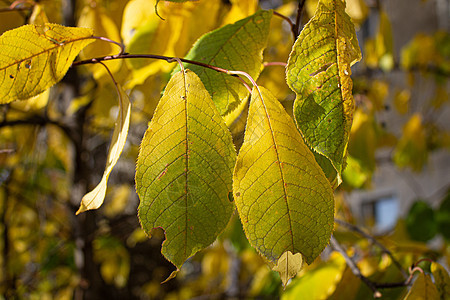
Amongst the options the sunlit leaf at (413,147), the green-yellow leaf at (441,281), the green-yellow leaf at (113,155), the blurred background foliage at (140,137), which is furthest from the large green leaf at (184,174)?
the sunlit leaf at (413,147)

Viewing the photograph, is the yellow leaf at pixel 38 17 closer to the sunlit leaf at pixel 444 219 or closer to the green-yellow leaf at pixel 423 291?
the green-yellow leaf at pixel 423 291

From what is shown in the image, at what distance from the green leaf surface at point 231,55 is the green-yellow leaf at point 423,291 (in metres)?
0.35

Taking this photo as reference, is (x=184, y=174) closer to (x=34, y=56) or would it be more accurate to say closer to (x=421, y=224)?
(x=34, y=56)

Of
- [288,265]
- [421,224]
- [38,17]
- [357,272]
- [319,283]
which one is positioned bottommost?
[421,224]

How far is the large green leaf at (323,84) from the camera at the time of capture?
38 centimetres

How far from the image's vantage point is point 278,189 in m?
0.40

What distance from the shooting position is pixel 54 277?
2578 millimetres

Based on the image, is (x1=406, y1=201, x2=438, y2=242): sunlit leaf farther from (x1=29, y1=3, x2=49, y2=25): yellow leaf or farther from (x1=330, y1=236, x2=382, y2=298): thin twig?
(x1=29, y1=3, x2=49, y2=25): yellow leaf

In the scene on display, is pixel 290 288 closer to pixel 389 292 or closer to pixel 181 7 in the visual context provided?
pixel 389 292

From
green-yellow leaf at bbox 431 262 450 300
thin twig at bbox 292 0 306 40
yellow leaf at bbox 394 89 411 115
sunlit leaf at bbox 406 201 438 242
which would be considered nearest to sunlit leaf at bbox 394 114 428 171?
yellow leaf at bbox 394 89 411 115

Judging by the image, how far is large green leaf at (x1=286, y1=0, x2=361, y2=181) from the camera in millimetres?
379

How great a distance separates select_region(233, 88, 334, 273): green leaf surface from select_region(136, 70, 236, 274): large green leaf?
30mm

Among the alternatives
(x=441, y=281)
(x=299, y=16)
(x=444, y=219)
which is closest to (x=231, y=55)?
(x=299, y=16)

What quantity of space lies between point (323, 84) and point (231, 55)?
0.19 metres
